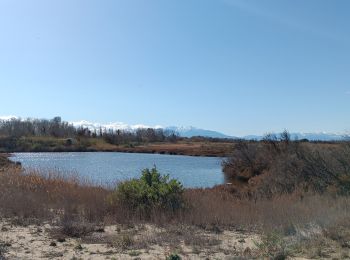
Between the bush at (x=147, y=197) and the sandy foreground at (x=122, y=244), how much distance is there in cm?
140

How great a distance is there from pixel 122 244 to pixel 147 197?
344cm

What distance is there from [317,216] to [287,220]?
2.38 ft

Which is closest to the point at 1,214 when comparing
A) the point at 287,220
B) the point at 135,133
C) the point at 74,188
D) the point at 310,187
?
the point at 74,188

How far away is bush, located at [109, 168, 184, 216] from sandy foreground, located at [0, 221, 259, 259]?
55.1 inches

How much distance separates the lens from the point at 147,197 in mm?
11414

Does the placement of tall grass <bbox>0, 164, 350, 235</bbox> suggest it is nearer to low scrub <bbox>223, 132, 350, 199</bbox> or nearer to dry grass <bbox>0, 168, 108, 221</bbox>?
dry grass <bbox>0, 168, 108, 221</bbox>

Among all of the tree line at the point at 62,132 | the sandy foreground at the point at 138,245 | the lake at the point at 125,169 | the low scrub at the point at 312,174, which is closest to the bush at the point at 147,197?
the sandy foreground at the point at 138,245

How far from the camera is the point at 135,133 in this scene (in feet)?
508

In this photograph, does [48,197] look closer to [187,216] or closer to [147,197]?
[147,197]

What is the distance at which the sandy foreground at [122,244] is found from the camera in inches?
290

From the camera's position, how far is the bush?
11.2 metres

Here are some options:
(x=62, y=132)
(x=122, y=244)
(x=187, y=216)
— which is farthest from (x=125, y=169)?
(x=62, y=132)

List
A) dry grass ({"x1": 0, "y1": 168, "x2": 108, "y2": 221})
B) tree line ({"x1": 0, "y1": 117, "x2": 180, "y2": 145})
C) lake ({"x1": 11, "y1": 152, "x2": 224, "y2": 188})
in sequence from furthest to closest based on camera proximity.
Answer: tree line ({"x1": 0, "y1": 117, "x2": 180, "y2": 145})
lake ({"x1": 11, "y1": 152, "x2": 224, "y2": 188})
dry grass ({"x1": 0, "y1": 168, "x2": 108, "y2": 221})

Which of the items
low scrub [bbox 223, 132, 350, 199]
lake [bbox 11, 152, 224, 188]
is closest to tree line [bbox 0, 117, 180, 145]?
lake [bbox 11, 152, 224, 188]
